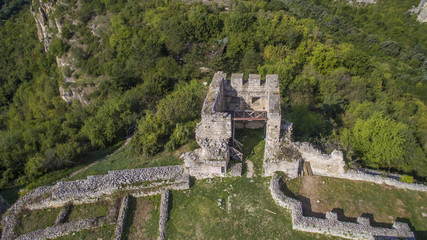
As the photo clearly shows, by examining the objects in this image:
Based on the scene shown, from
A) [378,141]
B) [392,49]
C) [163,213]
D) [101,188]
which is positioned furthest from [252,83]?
[392,49]

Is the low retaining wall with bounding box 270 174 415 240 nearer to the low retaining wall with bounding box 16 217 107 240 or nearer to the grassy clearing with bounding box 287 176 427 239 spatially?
the grassy clearing with bounding box 287 176 427 239

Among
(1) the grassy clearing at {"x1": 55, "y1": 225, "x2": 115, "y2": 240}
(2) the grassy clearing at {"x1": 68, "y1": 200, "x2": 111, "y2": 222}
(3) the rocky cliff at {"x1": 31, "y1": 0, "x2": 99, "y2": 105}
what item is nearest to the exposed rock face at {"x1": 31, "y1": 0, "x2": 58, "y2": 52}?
(3) the rocky cliff at {"x1": 31, "y1": 0, "x2": 99, "y2": 105}

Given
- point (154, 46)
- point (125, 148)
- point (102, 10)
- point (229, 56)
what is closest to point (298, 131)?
point (125, 148)

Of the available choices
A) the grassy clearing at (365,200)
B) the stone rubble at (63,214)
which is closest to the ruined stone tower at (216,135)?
the grassy clearing at (365,200)

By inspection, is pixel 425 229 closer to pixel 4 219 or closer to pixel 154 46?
pixel 4 219

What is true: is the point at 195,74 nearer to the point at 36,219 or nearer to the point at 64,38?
the point at 36,219

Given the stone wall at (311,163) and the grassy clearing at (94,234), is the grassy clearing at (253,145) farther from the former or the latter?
the grassy clearing at (94,234)
